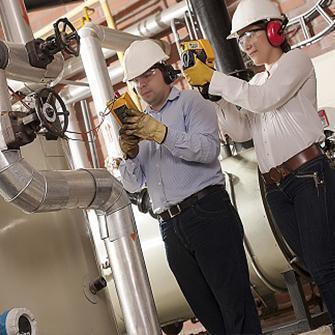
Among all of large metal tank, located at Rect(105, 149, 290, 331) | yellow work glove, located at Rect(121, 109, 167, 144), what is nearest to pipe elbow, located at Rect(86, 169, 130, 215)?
yellow work glove, located at Rect(121, 109, 167, 144)

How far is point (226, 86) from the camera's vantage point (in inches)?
80.6

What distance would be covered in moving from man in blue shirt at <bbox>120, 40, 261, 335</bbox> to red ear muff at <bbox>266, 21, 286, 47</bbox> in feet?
1.00

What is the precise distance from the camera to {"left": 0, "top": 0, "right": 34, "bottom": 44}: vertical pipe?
8.14ft

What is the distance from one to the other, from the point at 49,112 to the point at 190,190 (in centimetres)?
55

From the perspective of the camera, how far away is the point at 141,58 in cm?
218

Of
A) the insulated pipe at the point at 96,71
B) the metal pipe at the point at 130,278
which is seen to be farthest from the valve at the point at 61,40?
the insulated pipe at the point at 96,71

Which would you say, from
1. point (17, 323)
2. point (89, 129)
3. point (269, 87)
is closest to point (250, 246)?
point (269, 87)

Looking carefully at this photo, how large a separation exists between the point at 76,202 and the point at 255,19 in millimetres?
849

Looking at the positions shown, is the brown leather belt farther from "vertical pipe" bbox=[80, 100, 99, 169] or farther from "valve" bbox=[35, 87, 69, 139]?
"vertical pipe" bbox=[80, 100, 99, 169]

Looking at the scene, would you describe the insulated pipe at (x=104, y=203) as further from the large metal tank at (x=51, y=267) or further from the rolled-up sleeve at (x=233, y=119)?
the rolled-up sleeve at (x=233, y=119)

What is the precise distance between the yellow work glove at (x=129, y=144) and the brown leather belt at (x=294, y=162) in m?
0.46

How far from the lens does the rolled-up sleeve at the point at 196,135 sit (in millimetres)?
2018

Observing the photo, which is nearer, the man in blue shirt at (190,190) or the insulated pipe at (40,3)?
the man in blue shirt at (190,190)

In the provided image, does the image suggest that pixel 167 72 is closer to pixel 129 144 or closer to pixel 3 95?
pixel 129 144
